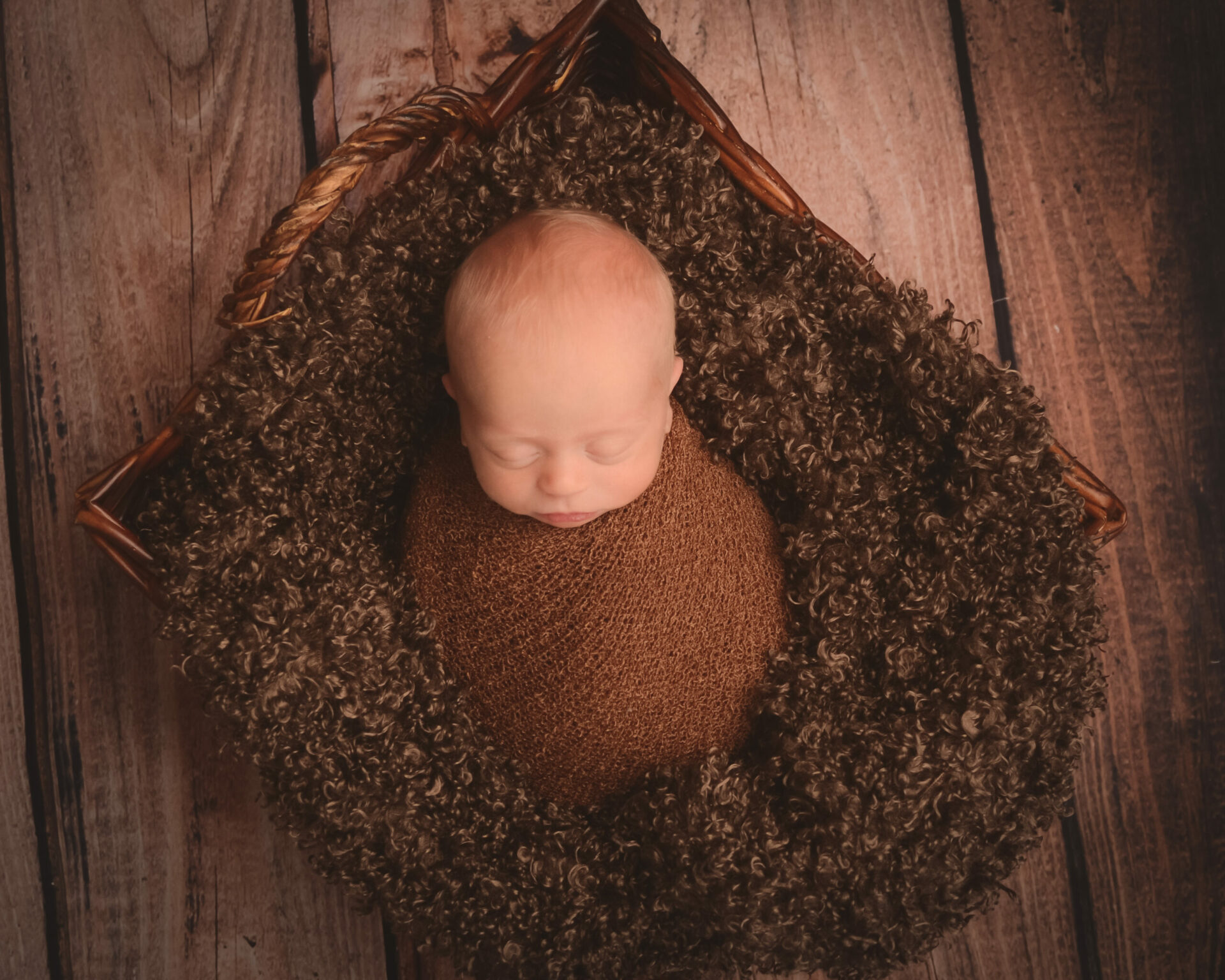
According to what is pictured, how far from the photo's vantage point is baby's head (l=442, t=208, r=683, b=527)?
662mm

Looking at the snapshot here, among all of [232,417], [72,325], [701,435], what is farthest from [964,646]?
[72,325]

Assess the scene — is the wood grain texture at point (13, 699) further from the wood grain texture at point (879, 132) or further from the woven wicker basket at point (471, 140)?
the wood grain texture at point (879, 132)

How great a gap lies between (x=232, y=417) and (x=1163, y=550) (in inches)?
42.1

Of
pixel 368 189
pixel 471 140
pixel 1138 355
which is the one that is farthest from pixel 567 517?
pixel 1138 355

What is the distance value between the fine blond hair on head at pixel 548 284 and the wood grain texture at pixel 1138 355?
0.57 meters

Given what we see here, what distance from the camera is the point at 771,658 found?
2.71ft

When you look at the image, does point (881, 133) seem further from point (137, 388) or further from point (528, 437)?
point (137, 388)

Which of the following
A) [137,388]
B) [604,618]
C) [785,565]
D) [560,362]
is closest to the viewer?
[560,362]

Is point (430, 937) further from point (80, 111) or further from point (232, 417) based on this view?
point (80, 111)

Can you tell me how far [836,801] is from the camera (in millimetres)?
768

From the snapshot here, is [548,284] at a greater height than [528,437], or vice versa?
[548,284]

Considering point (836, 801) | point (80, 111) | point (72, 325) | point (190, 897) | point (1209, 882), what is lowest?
point (190, 897)

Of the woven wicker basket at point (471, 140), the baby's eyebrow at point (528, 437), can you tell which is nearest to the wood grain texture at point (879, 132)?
the woven wicker basket at point (471, 140)

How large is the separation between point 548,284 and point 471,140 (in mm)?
279
